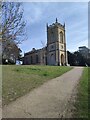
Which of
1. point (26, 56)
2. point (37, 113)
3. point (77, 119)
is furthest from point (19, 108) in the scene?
point (26, 56)

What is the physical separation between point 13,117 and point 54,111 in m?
1.46

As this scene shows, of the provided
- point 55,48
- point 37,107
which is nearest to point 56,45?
point 55,48

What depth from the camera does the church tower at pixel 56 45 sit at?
71.5 m

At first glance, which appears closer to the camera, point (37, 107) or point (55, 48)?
point (37, 107)

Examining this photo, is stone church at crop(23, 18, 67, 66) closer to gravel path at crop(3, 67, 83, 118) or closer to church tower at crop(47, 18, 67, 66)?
church tower at crop(47, 18, 67, 66)

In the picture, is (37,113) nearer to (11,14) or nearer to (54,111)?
(54,111)

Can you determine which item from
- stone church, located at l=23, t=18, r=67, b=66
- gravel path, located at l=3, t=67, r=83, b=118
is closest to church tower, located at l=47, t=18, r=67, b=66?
stone church, located at l=23, t=18, r=67, b=66

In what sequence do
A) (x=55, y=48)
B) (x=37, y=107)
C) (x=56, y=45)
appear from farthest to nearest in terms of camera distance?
(x=55, y=48) → (x=56, y=45) → (x=37, y=107)

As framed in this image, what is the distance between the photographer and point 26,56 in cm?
9162

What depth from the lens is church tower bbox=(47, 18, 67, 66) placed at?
7150cm

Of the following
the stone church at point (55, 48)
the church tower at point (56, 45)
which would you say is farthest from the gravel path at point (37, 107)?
the church tower at point (56, 45)

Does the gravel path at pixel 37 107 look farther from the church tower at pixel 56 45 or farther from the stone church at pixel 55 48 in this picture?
the church tower at pixel 56 45

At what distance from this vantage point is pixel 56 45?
2876 inches

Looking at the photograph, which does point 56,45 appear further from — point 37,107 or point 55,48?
point 37,107
